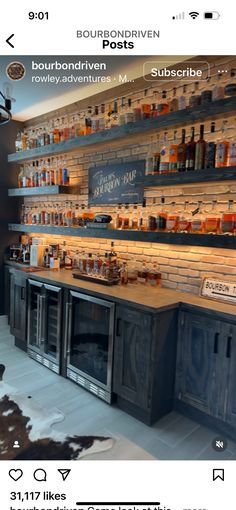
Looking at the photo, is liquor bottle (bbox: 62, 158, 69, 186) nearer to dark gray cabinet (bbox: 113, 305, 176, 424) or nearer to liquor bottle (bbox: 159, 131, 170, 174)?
liquor bottle (bbox: 159, 131, 170, 174)

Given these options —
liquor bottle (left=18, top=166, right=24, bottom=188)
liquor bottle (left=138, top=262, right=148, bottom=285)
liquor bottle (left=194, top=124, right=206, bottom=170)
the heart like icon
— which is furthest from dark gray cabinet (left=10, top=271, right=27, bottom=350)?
the heart like icon

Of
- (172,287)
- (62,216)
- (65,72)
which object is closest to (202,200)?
(172,287)

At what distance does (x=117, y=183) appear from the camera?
2.68 meters

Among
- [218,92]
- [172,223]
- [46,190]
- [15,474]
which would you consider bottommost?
[15,474]

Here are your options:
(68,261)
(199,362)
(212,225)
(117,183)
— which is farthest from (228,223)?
(68,261)

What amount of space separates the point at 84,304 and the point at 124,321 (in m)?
0.44

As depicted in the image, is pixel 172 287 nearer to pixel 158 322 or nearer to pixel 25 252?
pixel 158 322

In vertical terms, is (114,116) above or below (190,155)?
above

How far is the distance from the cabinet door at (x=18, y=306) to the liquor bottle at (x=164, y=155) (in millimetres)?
1622

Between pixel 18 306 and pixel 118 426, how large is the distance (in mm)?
1578

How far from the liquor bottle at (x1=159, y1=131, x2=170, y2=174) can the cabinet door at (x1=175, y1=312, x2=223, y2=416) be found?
0.98 meters

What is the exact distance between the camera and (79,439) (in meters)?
1.69

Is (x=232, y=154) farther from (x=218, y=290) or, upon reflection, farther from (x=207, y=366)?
(x=207, y=366)

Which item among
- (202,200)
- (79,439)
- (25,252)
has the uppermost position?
(202,200)
